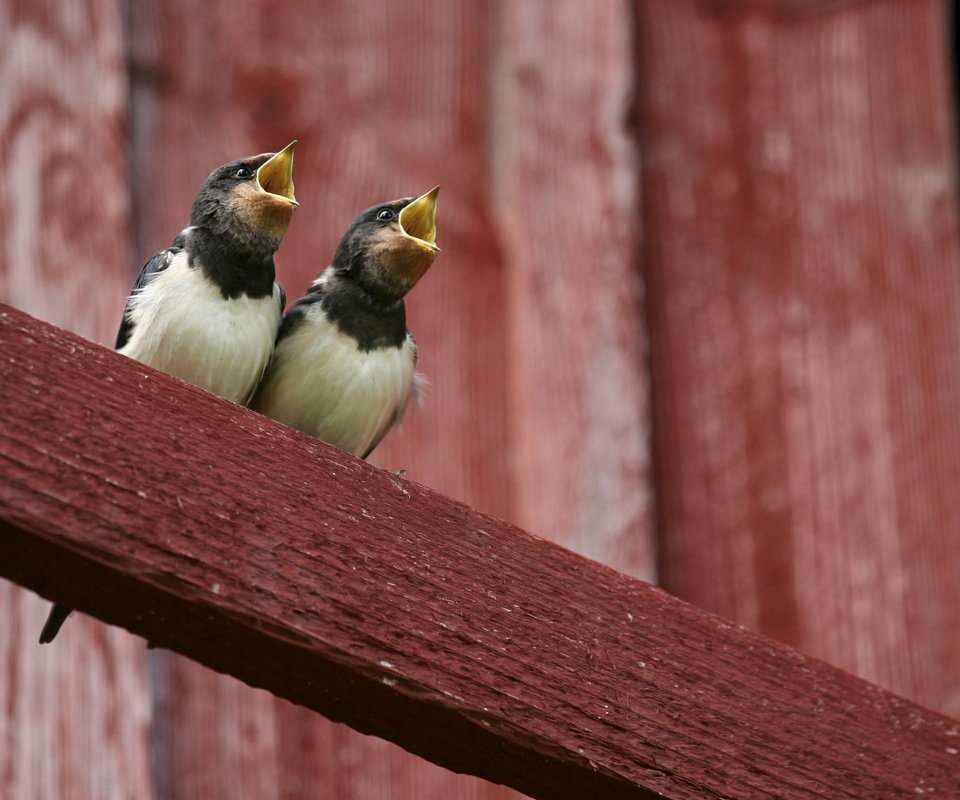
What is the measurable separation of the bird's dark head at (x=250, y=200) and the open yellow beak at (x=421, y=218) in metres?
0.21

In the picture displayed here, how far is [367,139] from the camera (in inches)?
124

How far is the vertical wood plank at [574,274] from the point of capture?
3.00 meters

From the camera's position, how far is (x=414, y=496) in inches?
68.4

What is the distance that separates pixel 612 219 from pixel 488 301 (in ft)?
0.97

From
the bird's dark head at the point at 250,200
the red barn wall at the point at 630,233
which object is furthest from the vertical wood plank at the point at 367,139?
the bird's dark head at the point at 250,200

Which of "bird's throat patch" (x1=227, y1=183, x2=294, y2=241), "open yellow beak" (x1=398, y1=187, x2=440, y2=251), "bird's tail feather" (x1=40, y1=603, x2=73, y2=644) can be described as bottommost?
"bird's tail feather" (x1=40, y1=603, x2=73, y2=644)

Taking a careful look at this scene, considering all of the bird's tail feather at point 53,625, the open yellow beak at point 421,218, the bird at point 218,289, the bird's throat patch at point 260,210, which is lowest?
the bird's tail feather at point 53,625

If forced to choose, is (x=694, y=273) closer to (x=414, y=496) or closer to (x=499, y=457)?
(x=499, y=457)

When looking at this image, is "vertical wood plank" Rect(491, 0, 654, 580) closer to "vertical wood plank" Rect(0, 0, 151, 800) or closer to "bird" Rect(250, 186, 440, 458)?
"bird" Rect(250, 186, 440, 458)

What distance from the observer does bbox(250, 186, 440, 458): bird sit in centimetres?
304

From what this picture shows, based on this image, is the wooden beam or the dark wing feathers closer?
the wooden beam

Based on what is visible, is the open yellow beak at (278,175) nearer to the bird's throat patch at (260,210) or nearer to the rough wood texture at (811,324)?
the bird's throat patch at (260,210)

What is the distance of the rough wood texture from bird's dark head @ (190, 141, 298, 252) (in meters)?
0.82

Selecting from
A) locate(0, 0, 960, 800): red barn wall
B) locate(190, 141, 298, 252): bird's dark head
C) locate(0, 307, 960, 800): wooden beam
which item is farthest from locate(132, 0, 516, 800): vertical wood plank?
locate(0, 307, 960, 800): wooden beam
